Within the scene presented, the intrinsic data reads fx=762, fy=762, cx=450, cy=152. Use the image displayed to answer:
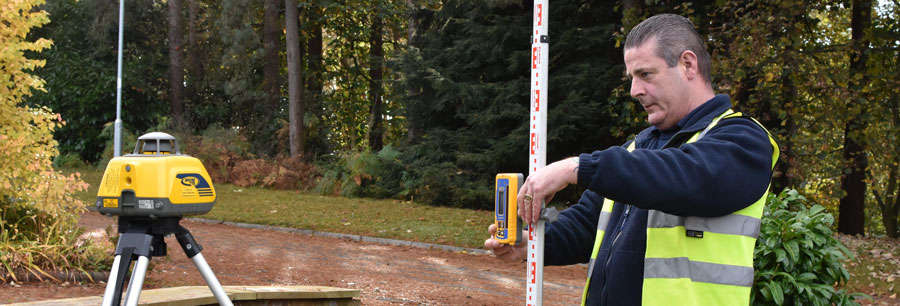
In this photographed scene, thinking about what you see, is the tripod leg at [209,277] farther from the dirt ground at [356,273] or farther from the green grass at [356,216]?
the green grass at [356,216]

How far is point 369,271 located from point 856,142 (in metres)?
7.65

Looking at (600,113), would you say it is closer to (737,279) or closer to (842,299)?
(842,299)

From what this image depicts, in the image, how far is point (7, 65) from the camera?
7.09 m

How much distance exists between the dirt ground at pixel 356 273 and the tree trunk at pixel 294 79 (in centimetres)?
1118

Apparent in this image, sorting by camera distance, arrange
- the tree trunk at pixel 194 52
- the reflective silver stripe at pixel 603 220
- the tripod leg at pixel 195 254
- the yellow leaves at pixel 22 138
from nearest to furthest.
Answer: the reflective silver stripe at pixel 603 220 → the tripod leg at pixel 195 254 → the yellow leaves at pixel 22 138 → the tree trunk at pixel 194 52

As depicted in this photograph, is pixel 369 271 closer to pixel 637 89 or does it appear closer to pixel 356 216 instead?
pixel 356 216

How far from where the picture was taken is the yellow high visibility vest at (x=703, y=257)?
6.26ft

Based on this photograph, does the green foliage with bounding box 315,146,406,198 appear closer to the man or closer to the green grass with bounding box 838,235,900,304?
the green grass with bounding box 838,235,900,304

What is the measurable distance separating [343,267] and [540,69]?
6511mm

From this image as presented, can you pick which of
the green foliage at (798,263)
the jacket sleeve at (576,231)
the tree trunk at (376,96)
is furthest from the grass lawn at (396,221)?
the tree trunk at (376,96)

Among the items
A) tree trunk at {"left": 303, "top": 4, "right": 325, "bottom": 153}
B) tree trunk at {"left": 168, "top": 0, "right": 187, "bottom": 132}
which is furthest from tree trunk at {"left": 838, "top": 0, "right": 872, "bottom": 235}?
tree trunk at {"left": 168, "top": 0, "right": 187, "bottom": 132}

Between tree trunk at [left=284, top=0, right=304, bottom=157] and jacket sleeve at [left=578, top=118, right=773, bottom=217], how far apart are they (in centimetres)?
2151

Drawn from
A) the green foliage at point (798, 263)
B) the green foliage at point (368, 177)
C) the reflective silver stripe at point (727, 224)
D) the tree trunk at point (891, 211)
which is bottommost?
the tree trunk at point (891, 211)

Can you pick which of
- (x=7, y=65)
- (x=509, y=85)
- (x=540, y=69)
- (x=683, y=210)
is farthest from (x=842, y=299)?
(x=509, y=85)
